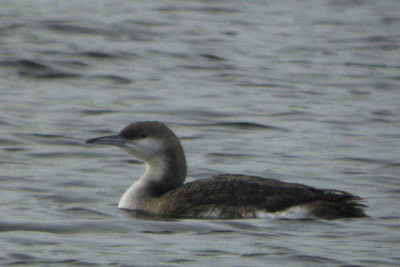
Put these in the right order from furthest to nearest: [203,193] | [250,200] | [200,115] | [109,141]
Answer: [200,115] → [109,141] → [203,193] → [250,200]

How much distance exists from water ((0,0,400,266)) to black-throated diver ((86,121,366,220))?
5.1 inches

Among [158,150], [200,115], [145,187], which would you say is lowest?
[200,115]

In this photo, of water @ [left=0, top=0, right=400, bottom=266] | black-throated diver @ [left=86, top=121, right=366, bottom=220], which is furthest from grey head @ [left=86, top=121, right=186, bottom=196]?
water @ [left=0, top=0, right=400, bottom=266]

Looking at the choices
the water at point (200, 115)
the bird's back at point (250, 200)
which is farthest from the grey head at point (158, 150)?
the water at point (200, 115)

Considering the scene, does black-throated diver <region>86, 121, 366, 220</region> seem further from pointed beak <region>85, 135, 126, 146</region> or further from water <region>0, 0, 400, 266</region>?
water <region>0, 0, 400, 266</region>

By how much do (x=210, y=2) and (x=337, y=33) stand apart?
4186 millimetres

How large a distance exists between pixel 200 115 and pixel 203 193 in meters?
5.33

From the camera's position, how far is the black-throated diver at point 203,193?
31.6ft

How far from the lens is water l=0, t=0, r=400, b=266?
8930mm

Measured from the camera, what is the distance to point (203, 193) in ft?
32.3

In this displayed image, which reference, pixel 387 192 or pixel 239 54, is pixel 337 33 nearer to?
pixel 239 54

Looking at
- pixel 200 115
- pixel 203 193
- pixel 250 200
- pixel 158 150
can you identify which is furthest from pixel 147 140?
pixel 200 115

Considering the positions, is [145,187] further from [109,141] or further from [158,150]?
[109,141]

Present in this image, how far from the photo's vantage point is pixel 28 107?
15.0 metres
